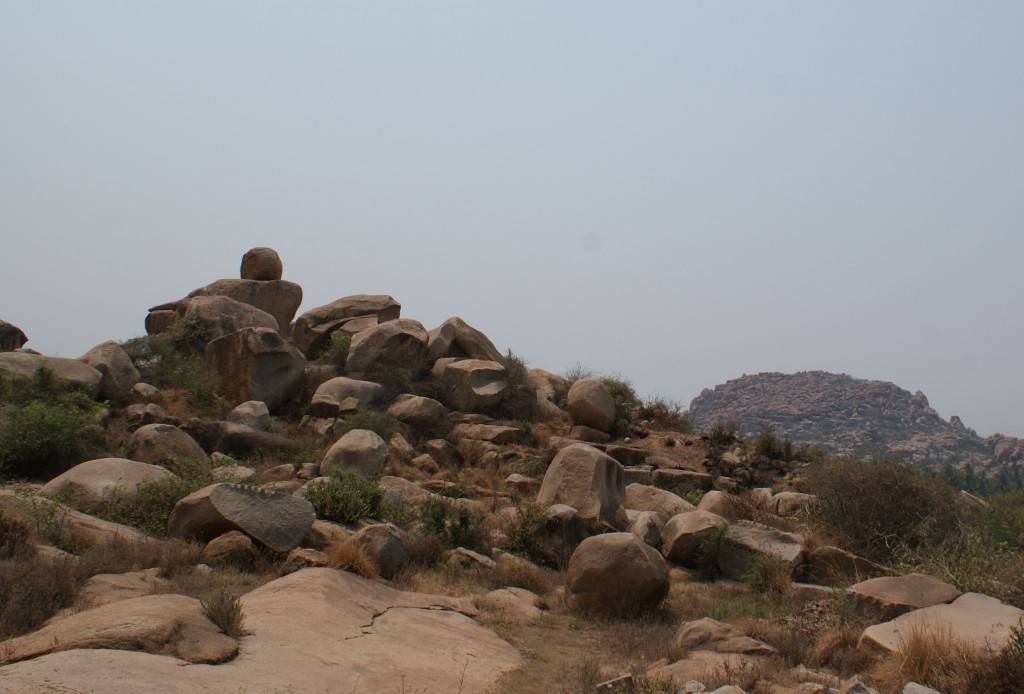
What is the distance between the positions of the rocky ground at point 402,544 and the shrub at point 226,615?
0.07 ft

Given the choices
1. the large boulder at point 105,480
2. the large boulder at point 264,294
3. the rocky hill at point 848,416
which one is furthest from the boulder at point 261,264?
the rocky hill at point 848,416

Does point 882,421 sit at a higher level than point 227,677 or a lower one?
higher

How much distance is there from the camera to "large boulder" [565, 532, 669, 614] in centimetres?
926

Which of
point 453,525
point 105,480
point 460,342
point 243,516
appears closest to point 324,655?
point 243,516

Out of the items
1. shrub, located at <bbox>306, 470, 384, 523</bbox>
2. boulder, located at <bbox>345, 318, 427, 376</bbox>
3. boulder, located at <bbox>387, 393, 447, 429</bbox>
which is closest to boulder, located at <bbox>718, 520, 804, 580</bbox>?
shrub, located at <bbox>306, 470, 384, 523</bbox>

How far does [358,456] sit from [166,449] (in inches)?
119

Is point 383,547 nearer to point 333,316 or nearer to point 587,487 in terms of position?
point 587,487

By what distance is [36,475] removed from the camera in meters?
13.3

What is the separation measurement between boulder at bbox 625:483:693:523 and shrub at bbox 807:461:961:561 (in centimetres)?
233

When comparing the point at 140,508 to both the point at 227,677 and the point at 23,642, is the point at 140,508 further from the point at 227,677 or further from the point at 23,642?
the point at 227,677

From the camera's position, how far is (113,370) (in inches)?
715

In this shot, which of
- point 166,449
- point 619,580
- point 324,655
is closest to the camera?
point 324,655

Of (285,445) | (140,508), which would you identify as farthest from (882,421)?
(140,508)

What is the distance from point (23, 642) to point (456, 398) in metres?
14.7
